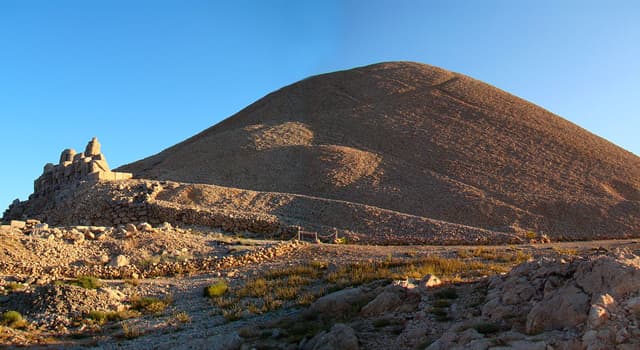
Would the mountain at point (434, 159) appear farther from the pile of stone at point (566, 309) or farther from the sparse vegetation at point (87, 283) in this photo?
the pile of stone at point (566, 309)

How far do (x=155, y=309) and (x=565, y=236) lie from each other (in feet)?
55.4

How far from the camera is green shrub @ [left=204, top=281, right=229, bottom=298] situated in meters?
10.8

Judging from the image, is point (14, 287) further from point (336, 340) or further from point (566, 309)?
point (566, 309)

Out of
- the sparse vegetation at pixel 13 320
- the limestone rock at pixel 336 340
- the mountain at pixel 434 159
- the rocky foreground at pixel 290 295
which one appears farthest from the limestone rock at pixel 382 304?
the mountain at pixel 434 159

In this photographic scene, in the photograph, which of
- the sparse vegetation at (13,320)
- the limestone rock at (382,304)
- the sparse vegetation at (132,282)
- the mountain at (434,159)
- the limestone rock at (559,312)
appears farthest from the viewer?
the mountain at (434,159)

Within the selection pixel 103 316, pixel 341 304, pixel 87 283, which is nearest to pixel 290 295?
pixel 341 304

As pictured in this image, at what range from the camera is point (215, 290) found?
10.9 m

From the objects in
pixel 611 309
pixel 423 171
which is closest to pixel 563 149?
pixel 423 171

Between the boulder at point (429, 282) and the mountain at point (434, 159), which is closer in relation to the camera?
the boulder at point (429, 282)

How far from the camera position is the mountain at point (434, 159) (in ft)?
81.4

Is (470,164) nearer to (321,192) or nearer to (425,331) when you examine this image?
(321,192)

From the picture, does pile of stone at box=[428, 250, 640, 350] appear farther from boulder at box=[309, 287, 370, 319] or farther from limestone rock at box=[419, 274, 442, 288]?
boulder at box=[309, 287, 370, 319]

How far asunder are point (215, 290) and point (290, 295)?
160 centimetres

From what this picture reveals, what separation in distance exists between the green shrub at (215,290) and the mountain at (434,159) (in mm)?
14150
